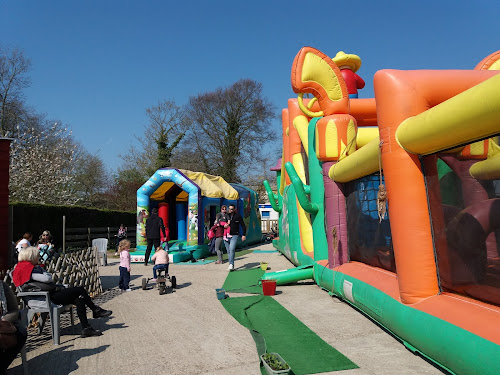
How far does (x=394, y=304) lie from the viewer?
13.4 feet

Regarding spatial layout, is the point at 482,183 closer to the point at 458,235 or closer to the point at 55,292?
the point at 458,235

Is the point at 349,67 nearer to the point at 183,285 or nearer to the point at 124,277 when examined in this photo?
the point at 183,285

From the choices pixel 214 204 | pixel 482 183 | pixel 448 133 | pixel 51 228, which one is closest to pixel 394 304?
pixel 482 183

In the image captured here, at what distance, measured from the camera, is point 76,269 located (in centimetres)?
676

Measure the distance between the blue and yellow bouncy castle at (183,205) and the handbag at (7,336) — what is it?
29.9 ft

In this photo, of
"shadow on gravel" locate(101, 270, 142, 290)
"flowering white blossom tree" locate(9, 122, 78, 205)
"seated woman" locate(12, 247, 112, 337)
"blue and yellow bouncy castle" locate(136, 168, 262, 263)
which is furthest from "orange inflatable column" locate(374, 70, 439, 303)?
"flowering white blossom tree" locate(9, 122, 78, 205)

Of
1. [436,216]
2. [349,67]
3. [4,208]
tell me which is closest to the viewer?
→ [436,216]

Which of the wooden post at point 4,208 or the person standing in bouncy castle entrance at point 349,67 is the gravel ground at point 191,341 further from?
the person standing in bouncy castle entrance at point 349,67

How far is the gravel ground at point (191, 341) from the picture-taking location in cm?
372

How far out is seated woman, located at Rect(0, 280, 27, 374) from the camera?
3225 millimetres

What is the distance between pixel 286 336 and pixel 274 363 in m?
1.23

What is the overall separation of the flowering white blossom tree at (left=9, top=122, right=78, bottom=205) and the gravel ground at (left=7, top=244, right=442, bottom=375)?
51.8 ft

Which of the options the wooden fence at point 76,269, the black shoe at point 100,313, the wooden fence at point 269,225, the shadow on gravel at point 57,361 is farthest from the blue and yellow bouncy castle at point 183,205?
the wooden fence at point 269,225

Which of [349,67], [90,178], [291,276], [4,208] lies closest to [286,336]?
[291,276]
